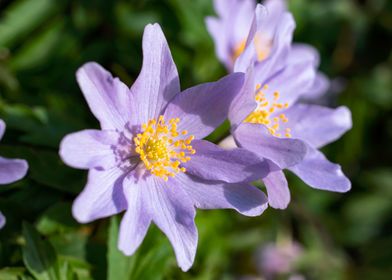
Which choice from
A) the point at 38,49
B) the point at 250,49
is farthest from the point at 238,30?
the point at 38,49

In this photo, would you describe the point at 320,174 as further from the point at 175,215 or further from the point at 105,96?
the point at 105,96

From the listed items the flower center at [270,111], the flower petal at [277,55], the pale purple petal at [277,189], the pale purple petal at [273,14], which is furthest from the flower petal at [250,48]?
the pale purple petal at [273,14]

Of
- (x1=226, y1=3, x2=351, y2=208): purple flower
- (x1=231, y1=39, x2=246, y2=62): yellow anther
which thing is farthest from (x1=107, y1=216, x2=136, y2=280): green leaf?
(x1=231, y1=39, x2=246, y2=62): yellow anther

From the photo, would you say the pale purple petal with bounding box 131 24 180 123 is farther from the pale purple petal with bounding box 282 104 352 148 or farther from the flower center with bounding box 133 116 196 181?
the pale purple petal with bounding box 282 104 352 148

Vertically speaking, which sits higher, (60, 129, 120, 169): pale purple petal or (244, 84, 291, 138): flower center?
(60, 129, 120, 169): pale purple petal

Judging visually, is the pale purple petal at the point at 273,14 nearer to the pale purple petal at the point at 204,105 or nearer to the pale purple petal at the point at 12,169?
the pale purple petal at the point at 204,105
